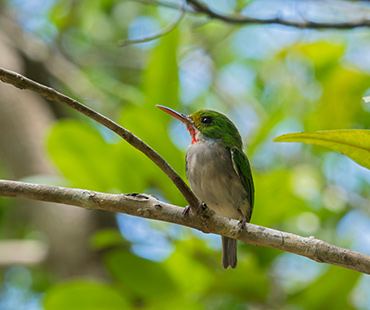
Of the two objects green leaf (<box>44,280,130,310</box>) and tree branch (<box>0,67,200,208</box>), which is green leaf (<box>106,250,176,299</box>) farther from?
tree branch (<box>0,67,200,208</box>)

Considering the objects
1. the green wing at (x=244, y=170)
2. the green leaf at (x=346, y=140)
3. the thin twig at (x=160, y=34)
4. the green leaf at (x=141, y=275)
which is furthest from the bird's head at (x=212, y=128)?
the green leaf at (x=346, y=140)

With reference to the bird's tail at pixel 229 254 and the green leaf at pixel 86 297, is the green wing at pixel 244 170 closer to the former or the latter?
the bird's tail at pixel 229 254

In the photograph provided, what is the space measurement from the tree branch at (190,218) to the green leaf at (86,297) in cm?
113

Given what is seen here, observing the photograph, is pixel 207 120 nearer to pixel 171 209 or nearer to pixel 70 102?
pixel 171 209

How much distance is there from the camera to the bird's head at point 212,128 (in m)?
3.62

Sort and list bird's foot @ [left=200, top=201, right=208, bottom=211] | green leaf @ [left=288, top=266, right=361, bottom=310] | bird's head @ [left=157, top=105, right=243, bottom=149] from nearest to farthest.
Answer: bird's foot @ [left=200, top=201, right=208, bottom=211] → green leaf @ [left=288, top=266, right=361, bottom=310] → bird's head @ [left=157, top=105, right=243, bottom=149]

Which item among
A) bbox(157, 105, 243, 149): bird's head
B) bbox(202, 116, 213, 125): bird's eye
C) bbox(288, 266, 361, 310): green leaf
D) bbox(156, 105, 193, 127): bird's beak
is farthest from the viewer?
bbox(202, 116, 213, 125): bird's eye

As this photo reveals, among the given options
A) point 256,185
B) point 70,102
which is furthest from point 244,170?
point 70,102

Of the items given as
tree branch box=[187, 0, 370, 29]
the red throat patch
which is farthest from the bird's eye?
tree branch box=[187, 0, 370, 29]

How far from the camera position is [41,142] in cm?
483

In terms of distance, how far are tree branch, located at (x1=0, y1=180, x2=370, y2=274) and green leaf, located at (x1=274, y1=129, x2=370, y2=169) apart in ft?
1.16

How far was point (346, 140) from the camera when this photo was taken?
6.21ft

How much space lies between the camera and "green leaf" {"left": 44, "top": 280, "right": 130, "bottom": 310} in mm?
3029

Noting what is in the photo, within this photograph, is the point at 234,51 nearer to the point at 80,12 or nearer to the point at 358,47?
the point at 358,47
